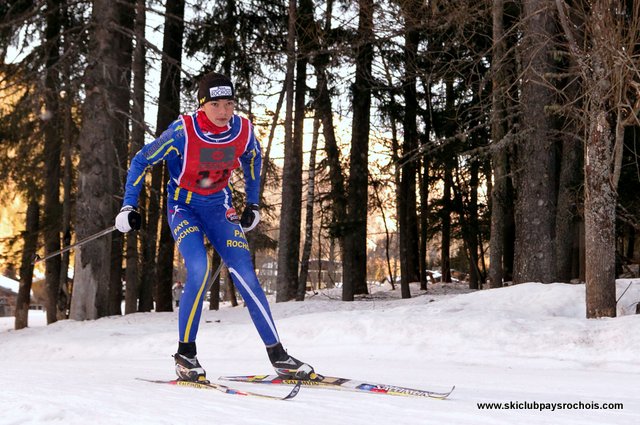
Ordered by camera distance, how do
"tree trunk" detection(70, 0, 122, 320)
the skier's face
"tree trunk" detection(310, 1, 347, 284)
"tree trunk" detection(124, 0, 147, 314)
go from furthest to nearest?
"tree trunk" detection(310, 1, 347, 284) → "tree trunk" detection(124, 0, 147, 314) → "tree trunk" detection(70, 0, 122, 320) → the skier's face

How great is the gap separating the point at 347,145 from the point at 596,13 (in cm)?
1982

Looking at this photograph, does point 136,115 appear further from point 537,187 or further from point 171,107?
point 537,187

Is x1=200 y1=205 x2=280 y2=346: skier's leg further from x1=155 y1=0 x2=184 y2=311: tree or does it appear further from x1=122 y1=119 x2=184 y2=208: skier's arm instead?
x1=155 y1=0 x2=184 y2=311: tree

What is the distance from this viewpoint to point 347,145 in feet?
90.3

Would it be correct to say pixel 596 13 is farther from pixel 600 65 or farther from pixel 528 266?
pixel 528 266

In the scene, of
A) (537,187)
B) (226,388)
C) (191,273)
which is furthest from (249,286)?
(537,187)

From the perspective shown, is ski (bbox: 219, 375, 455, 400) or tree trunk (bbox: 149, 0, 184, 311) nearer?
ski (bbox: 219, 375, 455, 400)

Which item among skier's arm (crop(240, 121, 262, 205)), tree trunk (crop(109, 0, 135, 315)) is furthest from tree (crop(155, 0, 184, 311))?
skier's arm (crop(240, 121, 262, 205))

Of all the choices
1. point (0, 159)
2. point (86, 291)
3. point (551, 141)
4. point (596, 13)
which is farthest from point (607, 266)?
point (0, 159)

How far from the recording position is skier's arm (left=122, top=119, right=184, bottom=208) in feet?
17.2

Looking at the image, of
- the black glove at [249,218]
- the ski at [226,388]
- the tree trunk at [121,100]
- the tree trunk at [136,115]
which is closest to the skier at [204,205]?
the ski at [226,388]

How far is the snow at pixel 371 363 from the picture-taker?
146 inches

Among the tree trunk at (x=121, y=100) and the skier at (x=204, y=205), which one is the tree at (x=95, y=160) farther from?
the skier at (x=204, y=205)

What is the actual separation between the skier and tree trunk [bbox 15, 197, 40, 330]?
1362cm
